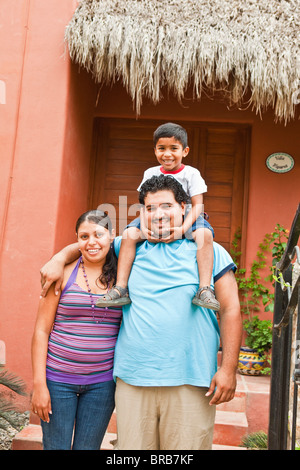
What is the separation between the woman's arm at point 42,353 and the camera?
1896 mm

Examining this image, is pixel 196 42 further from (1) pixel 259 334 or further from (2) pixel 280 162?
(1) pixel 259 334

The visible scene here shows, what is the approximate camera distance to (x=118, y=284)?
6.59 feet

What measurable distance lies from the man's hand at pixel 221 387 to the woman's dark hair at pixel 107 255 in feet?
2.12

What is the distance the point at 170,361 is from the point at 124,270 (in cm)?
48

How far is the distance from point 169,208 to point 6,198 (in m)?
2.59

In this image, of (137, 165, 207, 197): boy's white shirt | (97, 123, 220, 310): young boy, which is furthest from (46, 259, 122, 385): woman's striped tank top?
(137, 165, 207, 197): boy's white shirt

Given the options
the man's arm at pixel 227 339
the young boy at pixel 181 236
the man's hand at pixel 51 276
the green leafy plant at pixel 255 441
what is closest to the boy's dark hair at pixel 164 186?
the young boy at pixel 181 236

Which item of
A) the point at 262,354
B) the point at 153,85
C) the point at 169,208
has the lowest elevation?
the point at 262,354

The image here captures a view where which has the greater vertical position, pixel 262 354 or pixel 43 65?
pixel 43 65

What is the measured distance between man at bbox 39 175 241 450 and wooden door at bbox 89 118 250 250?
336 centimetres

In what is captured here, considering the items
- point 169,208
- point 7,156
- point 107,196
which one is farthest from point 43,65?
point 169,208

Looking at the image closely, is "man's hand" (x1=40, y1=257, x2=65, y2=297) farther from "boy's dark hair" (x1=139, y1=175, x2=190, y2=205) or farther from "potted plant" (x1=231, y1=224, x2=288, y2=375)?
"potted plant" (x1=231, y1=224, x2=288, y2=375)

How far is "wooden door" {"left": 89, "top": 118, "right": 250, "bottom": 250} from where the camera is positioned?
5270 mm

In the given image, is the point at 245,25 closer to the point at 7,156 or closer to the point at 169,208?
the point at 7,156
